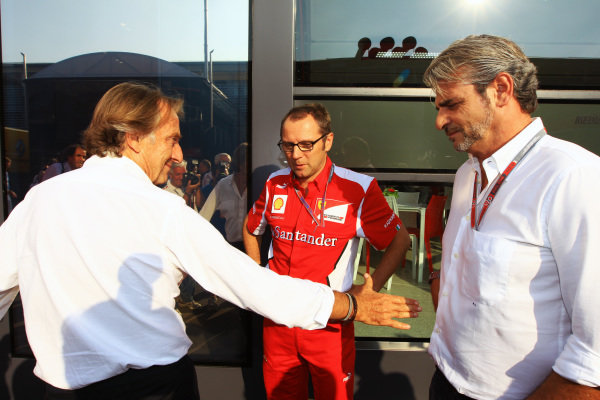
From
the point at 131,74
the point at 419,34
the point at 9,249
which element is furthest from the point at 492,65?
the point at 131,74

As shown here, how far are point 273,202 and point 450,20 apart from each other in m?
1.90

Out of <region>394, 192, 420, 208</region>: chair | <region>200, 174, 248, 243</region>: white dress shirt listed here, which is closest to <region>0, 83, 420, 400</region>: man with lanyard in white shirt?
<region>200, 174, 248, 243</region>: white dress shirt

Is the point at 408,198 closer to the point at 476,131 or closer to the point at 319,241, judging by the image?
the point at 319,241

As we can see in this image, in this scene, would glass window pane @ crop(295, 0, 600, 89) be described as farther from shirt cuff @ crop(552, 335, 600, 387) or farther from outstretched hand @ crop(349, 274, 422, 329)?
shirt cuff @ crop(552, 335, 600, 387)

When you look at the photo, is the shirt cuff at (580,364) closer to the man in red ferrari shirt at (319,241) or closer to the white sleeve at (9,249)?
the man in red ferrari shirt at (319,241)

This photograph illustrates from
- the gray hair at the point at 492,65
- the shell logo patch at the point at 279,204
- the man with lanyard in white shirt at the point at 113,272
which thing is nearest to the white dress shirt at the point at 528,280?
the gray hair at the point at 492,65

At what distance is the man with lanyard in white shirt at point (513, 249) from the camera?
40.0 inches

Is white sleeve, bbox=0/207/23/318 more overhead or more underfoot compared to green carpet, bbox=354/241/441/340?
more overhead

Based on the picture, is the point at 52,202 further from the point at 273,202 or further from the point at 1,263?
the point at 273,202

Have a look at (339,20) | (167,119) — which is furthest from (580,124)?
(167,119)

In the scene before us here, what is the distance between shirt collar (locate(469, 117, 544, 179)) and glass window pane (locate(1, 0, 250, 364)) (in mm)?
1759

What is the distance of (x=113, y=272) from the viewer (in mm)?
1194

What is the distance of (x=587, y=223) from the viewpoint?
994mm

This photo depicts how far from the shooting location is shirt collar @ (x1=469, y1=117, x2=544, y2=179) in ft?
4.17
